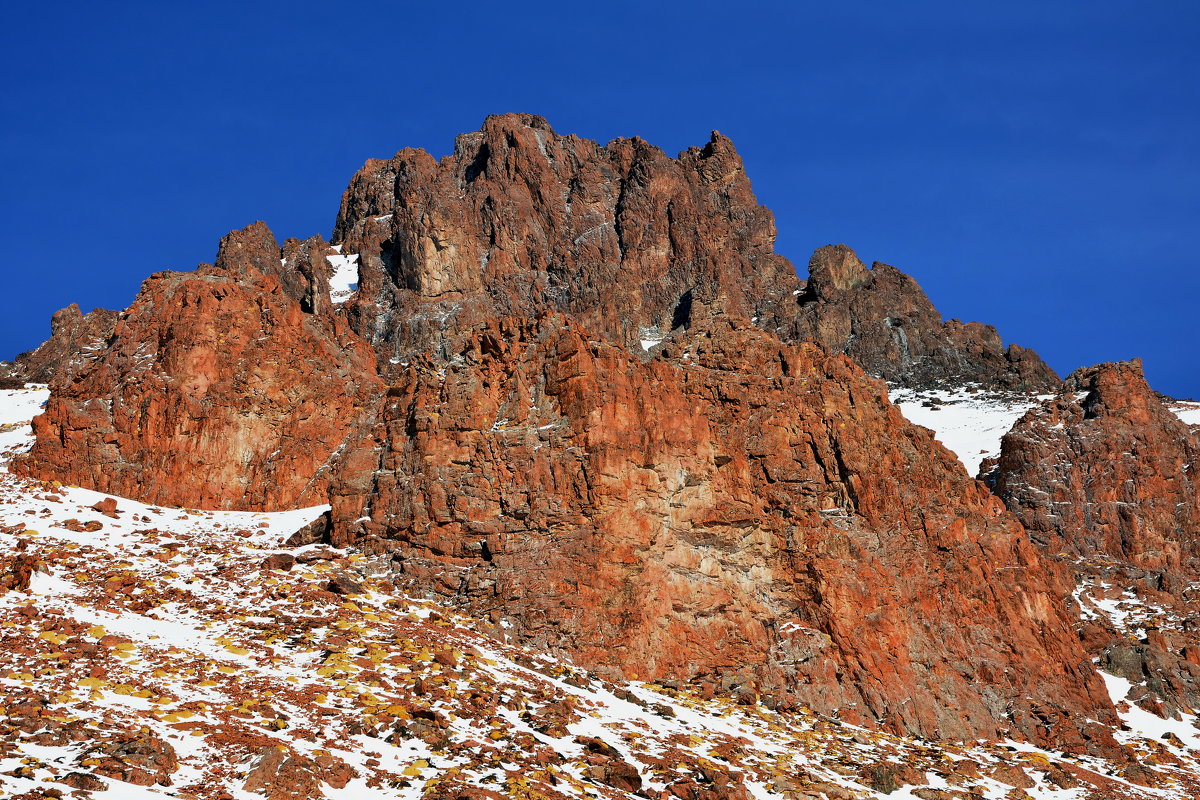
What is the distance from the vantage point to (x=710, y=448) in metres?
48.6

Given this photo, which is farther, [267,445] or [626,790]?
[267,445]

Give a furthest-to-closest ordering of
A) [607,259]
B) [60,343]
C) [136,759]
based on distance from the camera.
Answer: [607,259]
[60,343]
[136,759]

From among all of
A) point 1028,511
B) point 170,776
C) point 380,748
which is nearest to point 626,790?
point 380,748

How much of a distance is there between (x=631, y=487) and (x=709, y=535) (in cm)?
348

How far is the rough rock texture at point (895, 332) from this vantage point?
125938 millimetres

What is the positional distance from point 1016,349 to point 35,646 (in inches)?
4384

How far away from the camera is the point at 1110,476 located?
3201 inches

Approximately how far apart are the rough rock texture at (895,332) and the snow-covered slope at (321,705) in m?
79.9

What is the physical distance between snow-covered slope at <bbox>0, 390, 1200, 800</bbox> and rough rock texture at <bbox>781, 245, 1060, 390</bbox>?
262 ft

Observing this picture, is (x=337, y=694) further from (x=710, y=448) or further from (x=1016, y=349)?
(x=1016, y=349)

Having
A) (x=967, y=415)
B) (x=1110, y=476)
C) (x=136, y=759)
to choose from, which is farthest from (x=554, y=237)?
(x=136, y=759)

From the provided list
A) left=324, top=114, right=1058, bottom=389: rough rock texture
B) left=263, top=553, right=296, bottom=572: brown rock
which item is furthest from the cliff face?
left=324, top=114, right=1058, bottom=389: rough rock texture

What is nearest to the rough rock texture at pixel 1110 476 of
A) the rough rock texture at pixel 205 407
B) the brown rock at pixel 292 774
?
the rough rock texture at pixel 205 407

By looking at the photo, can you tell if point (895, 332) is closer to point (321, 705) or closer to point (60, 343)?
point (60, 343)
